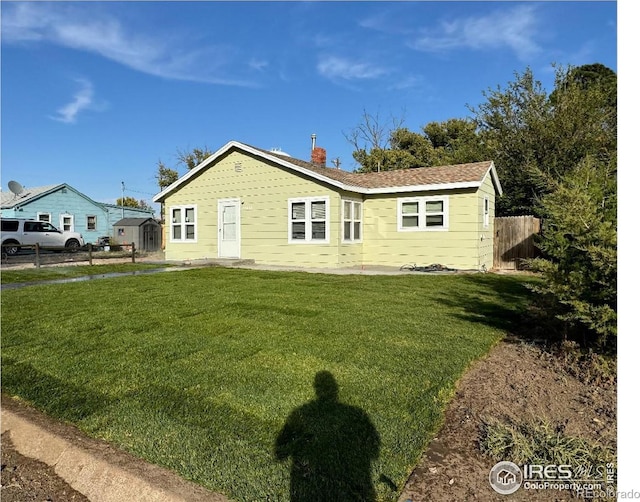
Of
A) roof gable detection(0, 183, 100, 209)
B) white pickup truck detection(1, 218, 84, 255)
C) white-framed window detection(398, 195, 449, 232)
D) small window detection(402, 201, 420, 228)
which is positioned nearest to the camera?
white-framed window detection(398, 195, 449, 232)

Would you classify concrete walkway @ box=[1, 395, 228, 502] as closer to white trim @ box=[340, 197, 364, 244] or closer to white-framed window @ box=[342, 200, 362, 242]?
white trim @ box=[340, 197, 364, 244]

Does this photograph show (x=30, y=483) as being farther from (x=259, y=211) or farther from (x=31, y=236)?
(x=31, y=236)

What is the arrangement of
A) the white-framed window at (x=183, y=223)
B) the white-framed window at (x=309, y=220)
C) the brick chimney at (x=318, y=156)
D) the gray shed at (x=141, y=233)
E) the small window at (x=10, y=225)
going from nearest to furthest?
the white-framed window at (x=309, y=220) < the white-framed window at (x=183, y=223) < the brick chimney at (x=318, y=156) < the small window at (x=10, y=225) < the gray shed at (x=141, y=233)

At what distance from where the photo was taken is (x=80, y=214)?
3127 centimetres

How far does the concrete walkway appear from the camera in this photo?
2.18m

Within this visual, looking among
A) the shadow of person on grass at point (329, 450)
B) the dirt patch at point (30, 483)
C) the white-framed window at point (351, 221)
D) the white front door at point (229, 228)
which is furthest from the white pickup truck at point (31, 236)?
the shadow of person on grass at point (329, 450)

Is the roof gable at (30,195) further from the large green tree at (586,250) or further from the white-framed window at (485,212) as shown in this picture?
the large green tree at (586,250)

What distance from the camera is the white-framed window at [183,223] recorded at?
1673 centimetres

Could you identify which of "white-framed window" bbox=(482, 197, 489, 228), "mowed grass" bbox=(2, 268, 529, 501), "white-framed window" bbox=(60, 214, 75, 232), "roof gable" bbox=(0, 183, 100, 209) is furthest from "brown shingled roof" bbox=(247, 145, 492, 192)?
"white-framed window" bbox=(60, 214, 75, 232)

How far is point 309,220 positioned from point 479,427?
11.5m

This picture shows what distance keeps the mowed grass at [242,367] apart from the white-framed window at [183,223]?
8953mm

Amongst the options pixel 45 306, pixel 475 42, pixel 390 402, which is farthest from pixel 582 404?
pixel 475 42

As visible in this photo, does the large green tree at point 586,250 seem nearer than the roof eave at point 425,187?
Yes

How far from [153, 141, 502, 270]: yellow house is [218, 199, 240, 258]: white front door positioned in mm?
39
